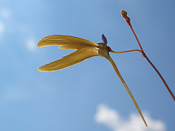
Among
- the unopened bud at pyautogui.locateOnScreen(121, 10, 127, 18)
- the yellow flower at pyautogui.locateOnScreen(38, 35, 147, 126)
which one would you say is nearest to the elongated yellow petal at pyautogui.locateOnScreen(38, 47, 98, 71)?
the yellow flower at pyautogui.locateOnScreen(38, 35, 147, 126)

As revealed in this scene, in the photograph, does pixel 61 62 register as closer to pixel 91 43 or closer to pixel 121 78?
pixel 91 43

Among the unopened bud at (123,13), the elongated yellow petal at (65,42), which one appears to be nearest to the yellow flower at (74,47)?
the elongated yellow petal at (65,42)

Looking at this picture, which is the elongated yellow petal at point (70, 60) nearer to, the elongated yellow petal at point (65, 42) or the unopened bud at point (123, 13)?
the elongated yellow petal at point (65, 42)

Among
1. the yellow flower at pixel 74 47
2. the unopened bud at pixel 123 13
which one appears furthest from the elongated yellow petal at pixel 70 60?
the unopened bud at pixel 123 13

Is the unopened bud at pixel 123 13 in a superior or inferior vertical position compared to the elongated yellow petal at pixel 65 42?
superior

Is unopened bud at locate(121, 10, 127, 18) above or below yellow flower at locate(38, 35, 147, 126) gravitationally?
above

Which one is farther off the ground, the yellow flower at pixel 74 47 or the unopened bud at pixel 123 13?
the unopened bud at pixel 123 13

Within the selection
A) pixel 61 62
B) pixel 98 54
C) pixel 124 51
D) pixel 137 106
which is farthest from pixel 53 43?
pixel 137 106

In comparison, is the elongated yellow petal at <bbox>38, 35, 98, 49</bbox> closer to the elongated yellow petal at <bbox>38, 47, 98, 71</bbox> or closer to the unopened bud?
the elongated yellow petal at <bbox>38, 47, 98, 71</bbox>
